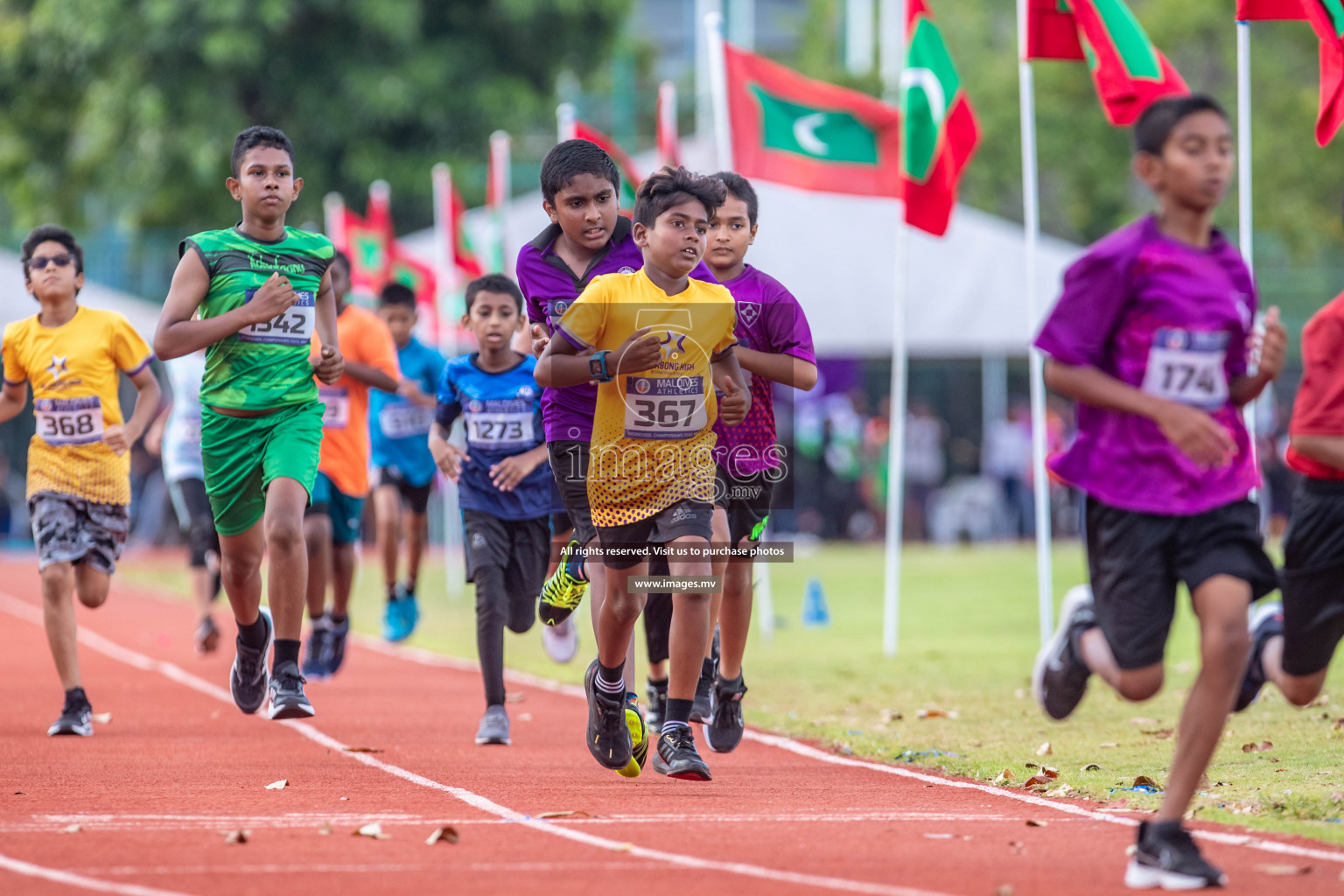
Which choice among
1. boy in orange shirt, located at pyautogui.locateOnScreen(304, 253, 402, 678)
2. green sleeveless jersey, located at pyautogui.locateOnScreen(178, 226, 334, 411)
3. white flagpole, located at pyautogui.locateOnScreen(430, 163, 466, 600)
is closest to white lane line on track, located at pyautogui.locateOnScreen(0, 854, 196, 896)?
green sleeveless jersey, located at pyautogui.locateOnScreen(178, 226, 334, 411)

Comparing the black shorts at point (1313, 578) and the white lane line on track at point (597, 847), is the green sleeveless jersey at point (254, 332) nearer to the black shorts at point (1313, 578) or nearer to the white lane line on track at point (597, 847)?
the white lane line on track at point (597, 847)

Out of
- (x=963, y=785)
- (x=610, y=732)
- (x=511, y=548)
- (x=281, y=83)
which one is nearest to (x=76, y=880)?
(x=610, y=732)

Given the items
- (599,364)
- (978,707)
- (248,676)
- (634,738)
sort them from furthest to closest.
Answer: (978,707), (248,676), (634,738), (599,364)

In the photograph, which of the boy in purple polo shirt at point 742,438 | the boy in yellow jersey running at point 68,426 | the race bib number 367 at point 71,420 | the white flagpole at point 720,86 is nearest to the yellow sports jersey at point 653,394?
the boy in purple polo shirt at point 742,438

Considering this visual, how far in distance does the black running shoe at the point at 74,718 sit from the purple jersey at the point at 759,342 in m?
3.49

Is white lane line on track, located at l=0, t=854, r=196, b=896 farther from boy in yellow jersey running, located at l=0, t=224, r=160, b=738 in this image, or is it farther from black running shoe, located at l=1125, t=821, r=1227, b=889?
boy in yellow jersey running, located at l=0, t=224, r=160, b=738

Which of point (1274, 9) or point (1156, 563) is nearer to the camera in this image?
point (1156, 563)

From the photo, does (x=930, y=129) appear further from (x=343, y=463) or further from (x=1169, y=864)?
(x=1169, y=864)

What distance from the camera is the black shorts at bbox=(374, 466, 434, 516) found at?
12.7m

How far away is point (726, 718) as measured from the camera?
7953 millimetres

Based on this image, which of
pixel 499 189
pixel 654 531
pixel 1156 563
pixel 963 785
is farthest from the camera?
pixel 499 189

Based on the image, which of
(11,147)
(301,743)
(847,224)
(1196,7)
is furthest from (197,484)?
(1196,7)

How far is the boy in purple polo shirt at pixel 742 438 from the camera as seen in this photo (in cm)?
783

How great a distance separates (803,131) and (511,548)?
6401 mm
